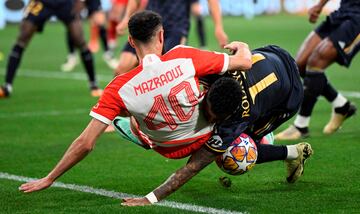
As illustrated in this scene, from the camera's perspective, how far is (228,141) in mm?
6238

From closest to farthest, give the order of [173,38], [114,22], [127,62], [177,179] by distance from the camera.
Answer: [177,179]
[173,38]
[127,62]
[114,22]

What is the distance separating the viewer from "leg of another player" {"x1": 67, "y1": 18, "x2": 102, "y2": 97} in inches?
532

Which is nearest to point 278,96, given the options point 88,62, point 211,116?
point 211,116

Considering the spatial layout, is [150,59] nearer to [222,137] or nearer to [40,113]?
[222,137]

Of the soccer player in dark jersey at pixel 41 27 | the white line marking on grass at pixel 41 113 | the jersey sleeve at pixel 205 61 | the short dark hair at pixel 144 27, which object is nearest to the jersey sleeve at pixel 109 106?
the short dark hair at pixel 144 27

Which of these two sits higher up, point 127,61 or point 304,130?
point 304,130

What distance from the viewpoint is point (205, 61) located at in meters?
6.02

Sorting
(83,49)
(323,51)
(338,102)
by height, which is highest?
(323,51)

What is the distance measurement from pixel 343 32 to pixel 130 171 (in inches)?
107

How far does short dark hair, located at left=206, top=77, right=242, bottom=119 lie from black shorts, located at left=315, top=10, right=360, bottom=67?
3.30 metres

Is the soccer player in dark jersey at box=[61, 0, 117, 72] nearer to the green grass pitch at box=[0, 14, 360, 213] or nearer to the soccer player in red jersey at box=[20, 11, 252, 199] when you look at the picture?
the green grass pitch at box=[0, 14, 360, 213]

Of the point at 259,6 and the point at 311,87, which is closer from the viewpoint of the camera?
the point at 311,87

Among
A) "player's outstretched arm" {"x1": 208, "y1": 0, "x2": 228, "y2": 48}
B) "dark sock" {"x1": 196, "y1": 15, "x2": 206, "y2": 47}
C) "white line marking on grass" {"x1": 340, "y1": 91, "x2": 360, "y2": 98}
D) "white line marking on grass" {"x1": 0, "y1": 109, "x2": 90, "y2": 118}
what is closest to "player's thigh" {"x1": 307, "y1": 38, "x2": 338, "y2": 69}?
"player's outstretched arm" {"x1": 208, "y1": 0, "x2": 228, "y2": 48}

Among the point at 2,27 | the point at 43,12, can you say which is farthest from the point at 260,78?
the point at 2,27
